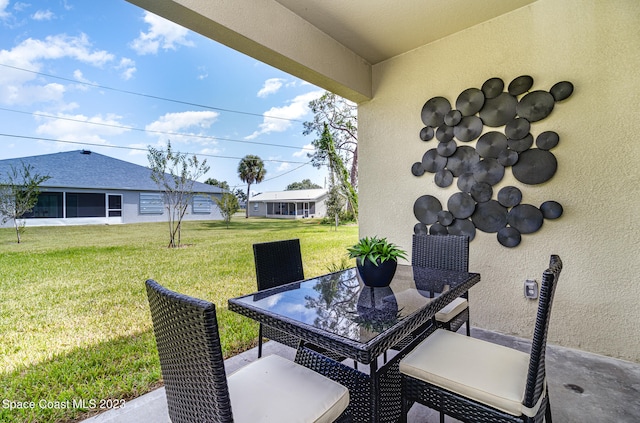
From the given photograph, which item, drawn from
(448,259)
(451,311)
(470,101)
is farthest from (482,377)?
(470,101)

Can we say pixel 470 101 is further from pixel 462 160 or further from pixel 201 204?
pixel 201 204

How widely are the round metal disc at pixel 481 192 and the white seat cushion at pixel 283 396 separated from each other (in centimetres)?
227

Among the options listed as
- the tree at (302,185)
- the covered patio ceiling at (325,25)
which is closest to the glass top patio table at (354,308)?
the covered patio ceiling at (325,25)

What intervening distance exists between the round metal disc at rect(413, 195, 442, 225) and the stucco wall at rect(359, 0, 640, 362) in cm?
9

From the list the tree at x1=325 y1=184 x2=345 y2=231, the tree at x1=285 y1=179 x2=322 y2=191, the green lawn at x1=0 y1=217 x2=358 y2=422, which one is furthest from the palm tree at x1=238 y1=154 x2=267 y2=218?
the tree at x1=325 y1=184 x2=345 y2=231

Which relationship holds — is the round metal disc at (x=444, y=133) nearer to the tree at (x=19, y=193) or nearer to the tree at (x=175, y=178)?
the tree at (x=175, y=178)

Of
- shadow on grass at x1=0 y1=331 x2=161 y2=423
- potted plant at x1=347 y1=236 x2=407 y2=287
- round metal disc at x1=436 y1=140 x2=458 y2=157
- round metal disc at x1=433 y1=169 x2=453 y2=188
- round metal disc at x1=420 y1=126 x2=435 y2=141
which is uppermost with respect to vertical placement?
round metal disc at x1=420 y1=126 x2=435 y2=141

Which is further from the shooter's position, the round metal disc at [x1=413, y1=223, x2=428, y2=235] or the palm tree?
the palm tree

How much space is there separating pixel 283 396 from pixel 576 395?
1.91 m

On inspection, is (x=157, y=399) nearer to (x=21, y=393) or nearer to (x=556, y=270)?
(x=21, y=393)

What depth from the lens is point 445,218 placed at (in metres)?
2.94

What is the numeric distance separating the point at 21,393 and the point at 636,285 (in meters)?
4.19

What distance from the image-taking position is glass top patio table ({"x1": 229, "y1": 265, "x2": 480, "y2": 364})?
1.11 metres

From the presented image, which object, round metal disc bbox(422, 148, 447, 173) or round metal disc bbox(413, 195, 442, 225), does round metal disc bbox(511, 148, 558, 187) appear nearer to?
round metal disc bbox(422, 148, 447, 173)
